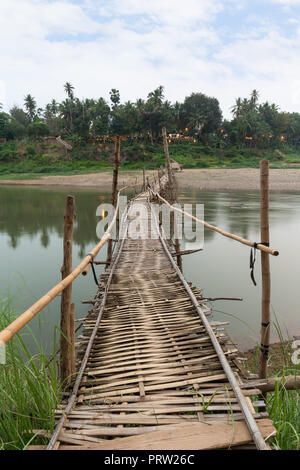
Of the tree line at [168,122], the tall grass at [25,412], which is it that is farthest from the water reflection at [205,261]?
the tree line at [168,122]

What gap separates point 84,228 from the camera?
13180 millimetres

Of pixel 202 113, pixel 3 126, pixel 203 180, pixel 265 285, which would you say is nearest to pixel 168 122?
pixel 202 113

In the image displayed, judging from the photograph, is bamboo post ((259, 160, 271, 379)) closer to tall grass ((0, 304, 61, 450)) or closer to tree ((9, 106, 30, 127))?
tall grass ((0, 304, 61, 450))

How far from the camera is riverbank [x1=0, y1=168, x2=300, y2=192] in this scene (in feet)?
85.4

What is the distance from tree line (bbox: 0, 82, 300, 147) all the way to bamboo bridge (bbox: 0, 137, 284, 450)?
3749cm

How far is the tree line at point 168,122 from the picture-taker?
3809 centimetres

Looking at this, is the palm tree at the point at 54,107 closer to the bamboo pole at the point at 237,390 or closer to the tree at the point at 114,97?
the tree at the point at 114,97

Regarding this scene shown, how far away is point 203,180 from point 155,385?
26522 millimetres

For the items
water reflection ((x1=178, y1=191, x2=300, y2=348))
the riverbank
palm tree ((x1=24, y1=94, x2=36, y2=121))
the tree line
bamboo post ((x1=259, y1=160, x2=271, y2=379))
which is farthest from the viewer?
palm tree ((x1=24, y1=94, x2=36, y2=121))

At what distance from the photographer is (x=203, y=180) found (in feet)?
90.2

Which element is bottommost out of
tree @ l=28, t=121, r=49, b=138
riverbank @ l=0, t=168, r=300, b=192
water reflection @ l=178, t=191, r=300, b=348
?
water reflection @ l=178, t=191, r=300, b=348

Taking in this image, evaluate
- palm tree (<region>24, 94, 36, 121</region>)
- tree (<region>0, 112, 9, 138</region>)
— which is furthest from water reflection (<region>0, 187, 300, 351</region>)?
palm tree (<region>24, 94, 36, 121</region>)
